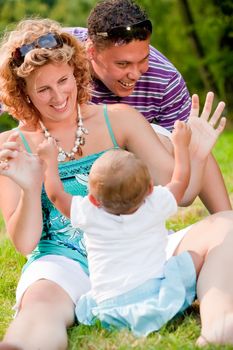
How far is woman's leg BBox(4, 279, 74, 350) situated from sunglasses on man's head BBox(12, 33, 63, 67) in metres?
1.03

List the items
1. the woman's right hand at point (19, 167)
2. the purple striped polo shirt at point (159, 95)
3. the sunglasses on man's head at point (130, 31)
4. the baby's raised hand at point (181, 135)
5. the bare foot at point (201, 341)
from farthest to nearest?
the purple striped polo shirt at point (159, 95)
the sunglasses on man's head at point (130, 31)
the baby's raised hand at point (181, 135)
the woman's right hand at point (19, 167)
the bare foot at point (201, 341)

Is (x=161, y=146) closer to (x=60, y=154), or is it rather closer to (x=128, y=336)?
(x=60, y=154)

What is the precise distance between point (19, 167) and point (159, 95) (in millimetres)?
1536

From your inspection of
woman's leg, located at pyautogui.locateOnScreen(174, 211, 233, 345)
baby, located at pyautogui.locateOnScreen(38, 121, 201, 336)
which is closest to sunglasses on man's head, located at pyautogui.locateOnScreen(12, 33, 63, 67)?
baby, located at pyautogui.locateOnScreen(38, 121, 201, 336)

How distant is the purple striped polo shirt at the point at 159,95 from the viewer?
4703mm

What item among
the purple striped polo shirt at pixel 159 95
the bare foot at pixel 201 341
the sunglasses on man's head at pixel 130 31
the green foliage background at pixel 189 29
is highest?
the sunglasses on man's head at pixel 130 31

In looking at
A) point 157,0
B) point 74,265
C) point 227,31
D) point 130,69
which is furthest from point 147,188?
point 157,0

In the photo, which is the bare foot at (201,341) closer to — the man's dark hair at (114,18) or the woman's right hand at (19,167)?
the woman's right hand at (19,167)

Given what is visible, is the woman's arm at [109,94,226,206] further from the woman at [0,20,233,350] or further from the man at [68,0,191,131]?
the man at [68,0,191,131]

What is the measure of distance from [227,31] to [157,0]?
248 cm

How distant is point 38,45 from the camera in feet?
12.0

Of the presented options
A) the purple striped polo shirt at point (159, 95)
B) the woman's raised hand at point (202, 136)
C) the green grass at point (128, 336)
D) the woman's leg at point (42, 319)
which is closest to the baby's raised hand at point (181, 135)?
the woman's raised hand at point (202, 136)

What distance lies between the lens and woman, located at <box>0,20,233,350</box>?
338cm

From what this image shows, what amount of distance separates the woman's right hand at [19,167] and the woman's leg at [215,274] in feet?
2.29
